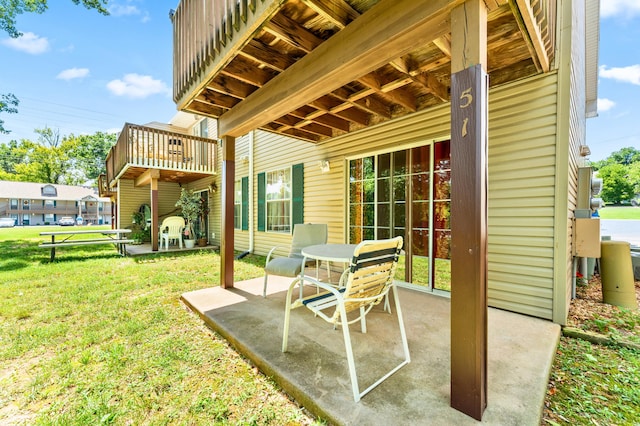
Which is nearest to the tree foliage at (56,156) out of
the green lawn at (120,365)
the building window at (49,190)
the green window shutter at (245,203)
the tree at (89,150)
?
the tree at (89,150)

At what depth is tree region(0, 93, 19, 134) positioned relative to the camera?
10.1 m

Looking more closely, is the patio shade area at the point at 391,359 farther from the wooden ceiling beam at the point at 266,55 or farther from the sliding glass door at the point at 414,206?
the wooden ceiling beam at the point at 266,55

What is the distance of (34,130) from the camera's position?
26.3m

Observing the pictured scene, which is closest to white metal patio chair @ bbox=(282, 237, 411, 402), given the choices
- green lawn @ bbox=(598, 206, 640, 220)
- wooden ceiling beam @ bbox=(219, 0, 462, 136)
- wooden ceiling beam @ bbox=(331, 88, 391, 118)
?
wooden ceiling beam @ bbox=(219, 0, 462, 136)

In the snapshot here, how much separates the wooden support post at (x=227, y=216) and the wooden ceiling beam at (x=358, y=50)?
3.27 ft

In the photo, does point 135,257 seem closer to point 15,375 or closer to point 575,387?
point 15,375

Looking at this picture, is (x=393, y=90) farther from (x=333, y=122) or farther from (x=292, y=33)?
(x=292, y=33)

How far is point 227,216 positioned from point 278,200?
2.89 m

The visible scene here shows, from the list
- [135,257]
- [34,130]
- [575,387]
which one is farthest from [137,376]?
[34,130]

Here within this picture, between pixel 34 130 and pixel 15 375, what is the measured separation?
124ft

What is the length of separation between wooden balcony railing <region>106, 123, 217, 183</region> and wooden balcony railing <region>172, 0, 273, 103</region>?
15.5ft

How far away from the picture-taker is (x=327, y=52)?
2.21 metres

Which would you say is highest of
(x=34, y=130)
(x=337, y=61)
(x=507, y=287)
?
(x=34, y=130)

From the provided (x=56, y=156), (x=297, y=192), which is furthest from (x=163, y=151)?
(x=56, y=156)
